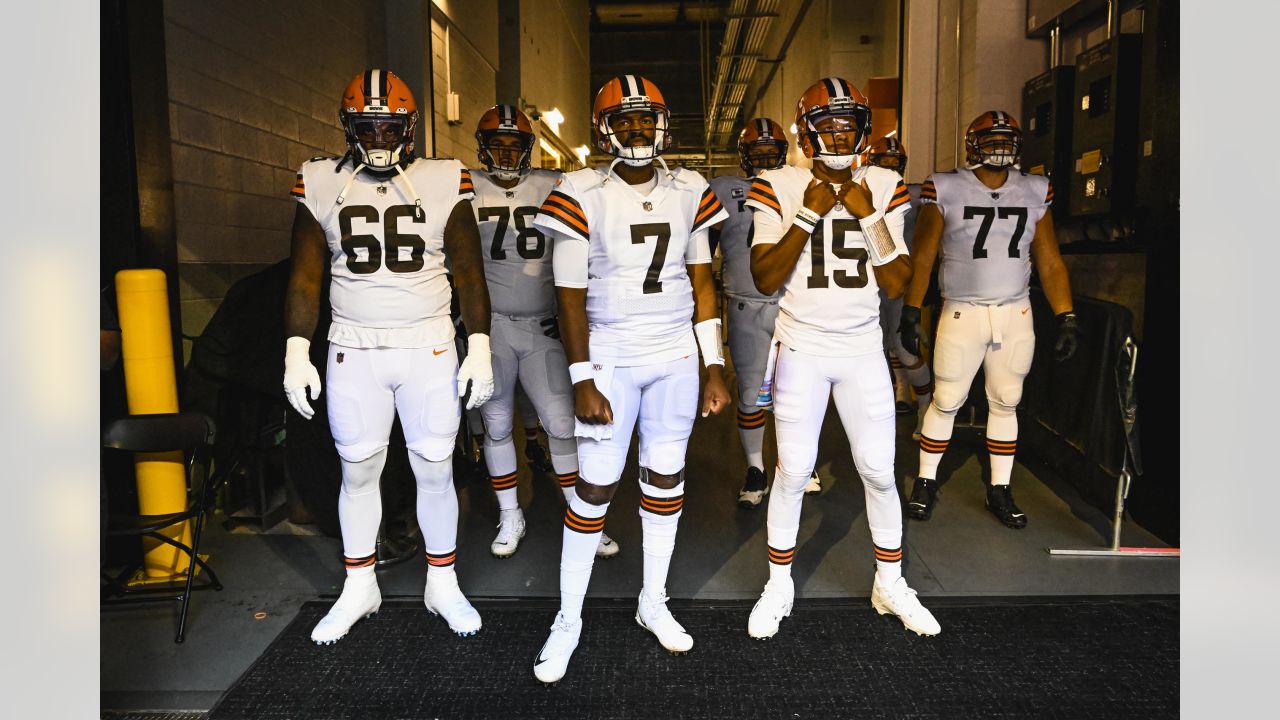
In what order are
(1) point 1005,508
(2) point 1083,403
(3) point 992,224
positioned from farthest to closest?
1. (2) point 1083,403
2. (1) point 1005,508
3. (3) point 992,224

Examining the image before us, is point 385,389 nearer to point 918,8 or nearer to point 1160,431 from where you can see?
point 1160,431

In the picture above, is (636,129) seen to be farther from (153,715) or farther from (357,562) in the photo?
(153,715)

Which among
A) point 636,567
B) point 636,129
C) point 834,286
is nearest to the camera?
point 636,129

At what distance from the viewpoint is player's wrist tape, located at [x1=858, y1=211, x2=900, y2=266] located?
115 inches

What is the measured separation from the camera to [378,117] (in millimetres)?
2883

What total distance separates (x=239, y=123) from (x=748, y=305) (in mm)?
3270

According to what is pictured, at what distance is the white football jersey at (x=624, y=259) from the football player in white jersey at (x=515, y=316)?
1.04 meters

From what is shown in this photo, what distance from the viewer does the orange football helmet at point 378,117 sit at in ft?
9.43

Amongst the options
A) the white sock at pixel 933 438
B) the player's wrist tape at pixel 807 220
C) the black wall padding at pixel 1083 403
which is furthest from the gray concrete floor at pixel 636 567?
the player's wrist tape at pixel 807 220

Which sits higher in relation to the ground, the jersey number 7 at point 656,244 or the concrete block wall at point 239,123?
the concrete block wall at point 239,123

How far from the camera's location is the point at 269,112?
5.50m

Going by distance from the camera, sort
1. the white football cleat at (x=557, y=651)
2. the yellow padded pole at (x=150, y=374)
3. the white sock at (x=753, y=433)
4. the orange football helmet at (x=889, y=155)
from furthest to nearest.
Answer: the orange football helmet at (x=889, y=155)
the white sock at (x=753, y=433)
the yellow padded pole at (x=150, y=374)
the white football cleat at (x=557, y=651)

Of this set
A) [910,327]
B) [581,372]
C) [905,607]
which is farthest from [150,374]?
[910,327]

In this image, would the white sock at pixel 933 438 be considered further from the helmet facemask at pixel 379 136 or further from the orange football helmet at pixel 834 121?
the helmet facemask at pixel 379 136
